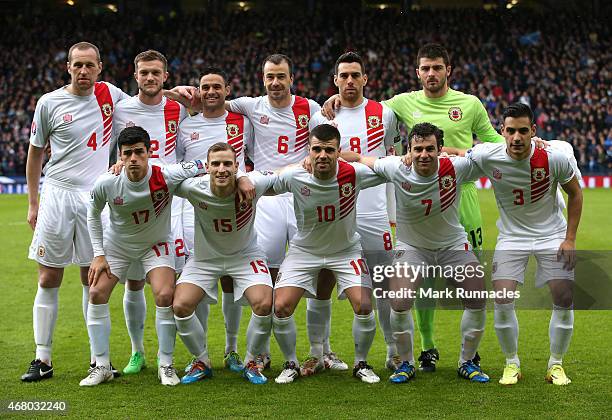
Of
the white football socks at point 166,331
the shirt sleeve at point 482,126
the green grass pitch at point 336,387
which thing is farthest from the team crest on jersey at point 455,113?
the white football socks at point 166,331

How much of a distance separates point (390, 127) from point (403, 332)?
1653 mm

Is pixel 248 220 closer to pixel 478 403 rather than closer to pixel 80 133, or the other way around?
pixel 80 133

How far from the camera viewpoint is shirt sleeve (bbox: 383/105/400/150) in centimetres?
662

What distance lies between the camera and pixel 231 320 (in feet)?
21.7

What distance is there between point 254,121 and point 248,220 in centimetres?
98

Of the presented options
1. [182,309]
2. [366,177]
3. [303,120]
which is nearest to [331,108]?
[303,120]

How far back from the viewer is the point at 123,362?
668cm

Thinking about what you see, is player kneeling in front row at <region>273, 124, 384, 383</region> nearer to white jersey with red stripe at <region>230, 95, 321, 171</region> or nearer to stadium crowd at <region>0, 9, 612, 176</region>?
white jersey with red stripe at <region>230, 95, 321, 171</region>

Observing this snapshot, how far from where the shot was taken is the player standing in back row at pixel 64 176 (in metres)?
6.19

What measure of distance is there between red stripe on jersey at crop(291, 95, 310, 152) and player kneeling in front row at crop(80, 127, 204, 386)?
0.96 meters

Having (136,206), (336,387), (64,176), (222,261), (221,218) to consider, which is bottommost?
(336,387)

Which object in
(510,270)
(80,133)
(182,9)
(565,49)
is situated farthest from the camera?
(182,9)

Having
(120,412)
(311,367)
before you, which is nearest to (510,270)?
(311,367)

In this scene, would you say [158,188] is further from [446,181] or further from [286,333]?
[446,181]
